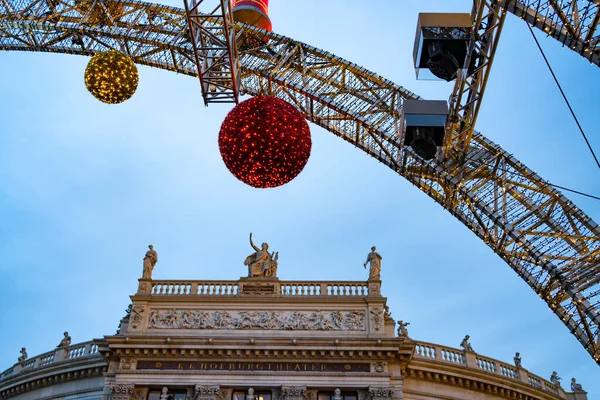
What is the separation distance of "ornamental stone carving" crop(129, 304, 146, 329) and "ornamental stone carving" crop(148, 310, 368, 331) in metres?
0.37

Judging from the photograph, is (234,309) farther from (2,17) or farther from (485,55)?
(2,17)

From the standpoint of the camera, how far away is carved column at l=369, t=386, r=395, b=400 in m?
24.2

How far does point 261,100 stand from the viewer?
58.9ft

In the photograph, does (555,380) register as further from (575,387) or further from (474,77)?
(474,77)

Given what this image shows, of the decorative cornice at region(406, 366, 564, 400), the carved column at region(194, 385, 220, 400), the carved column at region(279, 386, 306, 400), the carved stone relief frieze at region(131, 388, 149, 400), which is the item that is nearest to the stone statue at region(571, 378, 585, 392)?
the decorative cornice at region(406, 366, 564, 400)

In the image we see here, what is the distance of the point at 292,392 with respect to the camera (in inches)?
961

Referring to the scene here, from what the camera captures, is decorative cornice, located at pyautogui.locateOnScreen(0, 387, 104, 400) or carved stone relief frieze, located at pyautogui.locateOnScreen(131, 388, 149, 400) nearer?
carved stone relief frieze, located at pyautogui.locateOnScreen(131, 388, 149, 400)

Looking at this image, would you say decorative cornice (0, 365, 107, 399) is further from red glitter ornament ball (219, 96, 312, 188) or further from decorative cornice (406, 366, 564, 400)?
red glitter ornament ball (219, 96, 312, 188)

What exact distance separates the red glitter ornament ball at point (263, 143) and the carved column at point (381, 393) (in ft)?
32.8

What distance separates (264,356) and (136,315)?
17.5ft

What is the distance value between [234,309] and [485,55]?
45.5 feet

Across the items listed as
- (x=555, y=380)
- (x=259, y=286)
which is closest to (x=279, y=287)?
(x=259, y=286)

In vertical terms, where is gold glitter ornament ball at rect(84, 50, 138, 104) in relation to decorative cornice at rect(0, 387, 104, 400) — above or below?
above

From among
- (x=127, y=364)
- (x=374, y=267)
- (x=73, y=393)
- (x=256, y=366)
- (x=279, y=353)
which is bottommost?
(x=73, y=393)
